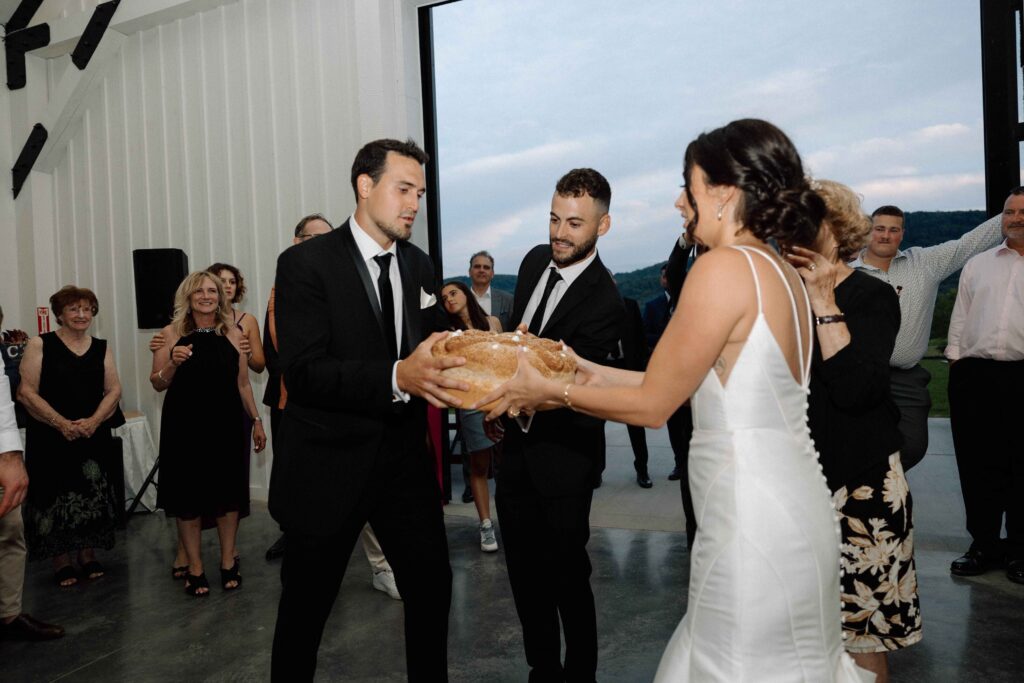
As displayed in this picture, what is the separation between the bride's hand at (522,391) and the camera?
66.7 inches

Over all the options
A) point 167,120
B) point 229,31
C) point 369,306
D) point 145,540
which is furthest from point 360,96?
point 369,306

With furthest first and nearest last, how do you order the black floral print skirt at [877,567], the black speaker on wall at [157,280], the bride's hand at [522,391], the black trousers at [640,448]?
1. the black speaker on wall at [157,280]
2. the black trousers at [640,448]
3. the black floral print skirt at [877,567]
4. the bride's hand at [522,391]

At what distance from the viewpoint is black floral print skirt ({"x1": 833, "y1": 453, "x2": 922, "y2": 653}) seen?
197cm

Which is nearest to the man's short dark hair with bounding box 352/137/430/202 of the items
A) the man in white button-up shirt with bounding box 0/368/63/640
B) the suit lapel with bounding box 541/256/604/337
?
A: the suit lapel with bounding box 541/256/604/337

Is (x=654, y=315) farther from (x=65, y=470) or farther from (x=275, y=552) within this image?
(x=65, y=470)

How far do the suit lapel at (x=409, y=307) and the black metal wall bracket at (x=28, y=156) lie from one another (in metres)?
6.09

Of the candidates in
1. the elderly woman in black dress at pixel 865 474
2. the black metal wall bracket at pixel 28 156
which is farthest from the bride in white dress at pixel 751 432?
the black metal wall bracket at pixel 28 156

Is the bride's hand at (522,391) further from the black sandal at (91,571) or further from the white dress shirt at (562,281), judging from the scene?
the black sandal at (91,571)

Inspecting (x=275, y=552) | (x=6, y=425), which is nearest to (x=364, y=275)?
(x=6, y=425)

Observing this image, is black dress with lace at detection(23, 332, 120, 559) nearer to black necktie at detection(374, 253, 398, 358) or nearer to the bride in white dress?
black necktie at detection(374, 253, 398, 358)

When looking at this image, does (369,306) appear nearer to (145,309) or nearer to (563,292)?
(563,292)

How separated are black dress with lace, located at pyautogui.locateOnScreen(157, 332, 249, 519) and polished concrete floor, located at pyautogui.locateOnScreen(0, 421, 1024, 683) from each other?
46cm

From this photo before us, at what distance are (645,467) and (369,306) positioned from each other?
4.10 m

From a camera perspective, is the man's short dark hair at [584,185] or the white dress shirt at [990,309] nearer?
the man's short dark hair at [584,185]
